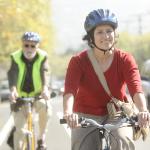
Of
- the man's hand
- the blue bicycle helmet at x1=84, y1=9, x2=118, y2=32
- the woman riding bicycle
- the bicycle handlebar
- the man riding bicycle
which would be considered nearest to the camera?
the bicycle handlebar

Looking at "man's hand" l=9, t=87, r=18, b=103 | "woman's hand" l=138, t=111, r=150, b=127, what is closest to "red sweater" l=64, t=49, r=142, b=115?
"woman's hand" l=138, t=111, r=150, b=127

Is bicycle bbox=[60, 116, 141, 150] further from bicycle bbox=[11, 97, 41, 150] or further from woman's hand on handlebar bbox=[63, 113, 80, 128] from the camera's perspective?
bicycle bbox=[11, 97, 41, 150]

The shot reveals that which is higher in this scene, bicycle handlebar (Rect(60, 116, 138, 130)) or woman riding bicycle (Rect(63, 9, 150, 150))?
woman riding bicycle (Rect(63, 9, 150, 150))

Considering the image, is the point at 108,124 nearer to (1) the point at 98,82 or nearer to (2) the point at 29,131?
(1) the point at 98,82

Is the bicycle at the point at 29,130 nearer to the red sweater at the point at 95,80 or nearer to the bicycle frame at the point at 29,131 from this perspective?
the bicycle frame at the point at 29,131

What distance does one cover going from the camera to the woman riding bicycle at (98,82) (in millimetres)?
5234

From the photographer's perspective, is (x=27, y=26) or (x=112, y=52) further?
(x=27, y=26)

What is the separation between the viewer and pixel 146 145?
1172 cm

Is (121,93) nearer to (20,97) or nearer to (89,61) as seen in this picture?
(89,61)

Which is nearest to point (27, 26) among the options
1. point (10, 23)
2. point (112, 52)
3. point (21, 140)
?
point (10, 23)

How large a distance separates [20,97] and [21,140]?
0.63 meters

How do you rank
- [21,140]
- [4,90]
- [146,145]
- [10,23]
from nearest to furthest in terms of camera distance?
[21,140], [146,145], [10,23], [4,90]

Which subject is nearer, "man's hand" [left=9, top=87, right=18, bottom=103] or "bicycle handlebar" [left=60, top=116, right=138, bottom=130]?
"bicycle handlebar" [left=60, top=116, right=138, bottom=130]

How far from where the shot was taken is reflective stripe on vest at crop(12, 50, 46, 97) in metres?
8.94
